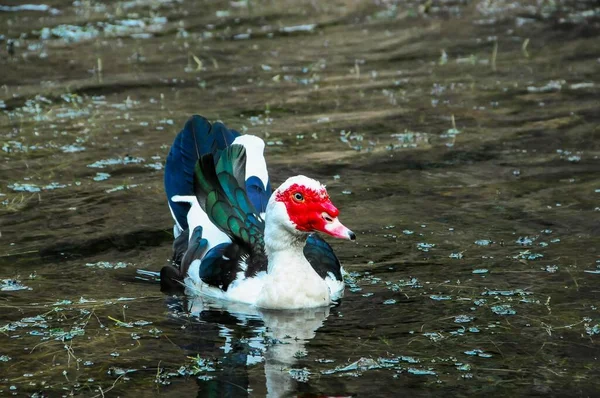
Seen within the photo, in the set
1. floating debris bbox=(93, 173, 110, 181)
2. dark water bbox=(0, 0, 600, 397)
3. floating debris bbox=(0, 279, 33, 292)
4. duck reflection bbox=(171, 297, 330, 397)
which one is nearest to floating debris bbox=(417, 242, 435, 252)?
dark water bbox=(0, 0, 600, 397)

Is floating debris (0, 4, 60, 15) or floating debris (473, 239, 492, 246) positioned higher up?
floating debris (473, 239, 492, 246)

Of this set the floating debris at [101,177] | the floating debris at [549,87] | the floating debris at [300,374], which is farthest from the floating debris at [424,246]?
the floating debris at [549,87]

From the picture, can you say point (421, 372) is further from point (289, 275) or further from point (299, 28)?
point (299, 28)

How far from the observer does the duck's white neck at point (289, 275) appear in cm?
688

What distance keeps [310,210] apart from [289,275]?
48 centimetres

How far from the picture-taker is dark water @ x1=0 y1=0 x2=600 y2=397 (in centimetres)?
598

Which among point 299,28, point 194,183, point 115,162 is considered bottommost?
point 299,28

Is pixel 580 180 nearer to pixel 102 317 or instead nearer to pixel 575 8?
pixel 102 317

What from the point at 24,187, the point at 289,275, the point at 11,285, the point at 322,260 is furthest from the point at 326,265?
the point at 24,187

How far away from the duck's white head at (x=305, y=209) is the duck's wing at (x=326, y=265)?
502 mm

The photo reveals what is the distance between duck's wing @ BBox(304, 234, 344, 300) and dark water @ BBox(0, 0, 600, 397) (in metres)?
0.10

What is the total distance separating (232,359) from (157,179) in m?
4.01

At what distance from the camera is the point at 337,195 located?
368 inches

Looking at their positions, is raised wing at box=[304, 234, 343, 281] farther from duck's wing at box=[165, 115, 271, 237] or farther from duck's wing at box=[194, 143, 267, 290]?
duck's wing at box=[165, 115, 271, 237]
